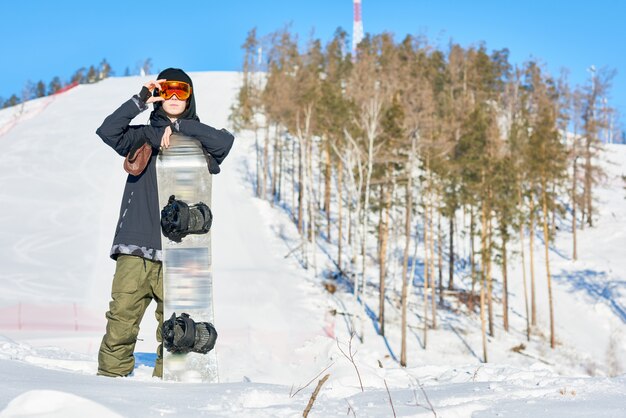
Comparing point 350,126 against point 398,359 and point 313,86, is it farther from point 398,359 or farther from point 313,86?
point 398,359

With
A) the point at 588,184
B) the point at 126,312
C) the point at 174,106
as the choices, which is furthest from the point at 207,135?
the point at 588,184

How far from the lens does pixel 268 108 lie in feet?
127

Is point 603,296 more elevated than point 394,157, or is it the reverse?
point 394,157

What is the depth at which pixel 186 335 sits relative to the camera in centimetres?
407

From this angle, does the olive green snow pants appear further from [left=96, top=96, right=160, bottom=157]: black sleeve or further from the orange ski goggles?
the orange ski goggles

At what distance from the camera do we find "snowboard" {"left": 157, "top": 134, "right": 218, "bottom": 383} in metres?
4.20

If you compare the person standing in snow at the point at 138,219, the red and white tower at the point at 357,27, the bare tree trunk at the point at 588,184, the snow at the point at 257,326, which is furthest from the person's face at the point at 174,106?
the red and white tower at the point at 357,27

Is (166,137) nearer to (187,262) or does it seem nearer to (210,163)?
(210,163)

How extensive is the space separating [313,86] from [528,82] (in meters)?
27.5

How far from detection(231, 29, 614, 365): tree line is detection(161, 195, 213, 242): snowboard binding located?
683 inches

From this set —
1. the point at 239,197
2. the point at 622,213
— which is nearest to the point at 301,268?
the point at 239,197

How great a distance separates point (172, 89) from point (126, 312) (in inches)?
67.4

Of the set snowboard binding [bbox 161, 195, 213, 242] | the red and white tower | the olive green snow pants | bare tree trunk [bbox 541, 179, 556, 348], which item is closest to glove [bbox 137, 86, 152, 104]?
snowboard binding [bbox 161, 195, 213, 242]

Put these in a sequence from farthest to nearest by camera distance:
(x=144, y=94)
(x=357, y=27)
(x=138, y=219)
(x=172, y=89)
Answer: (x=357, y=27)
(x=172, y=89)
(x=138, y=219)
(x=144, y=94)
